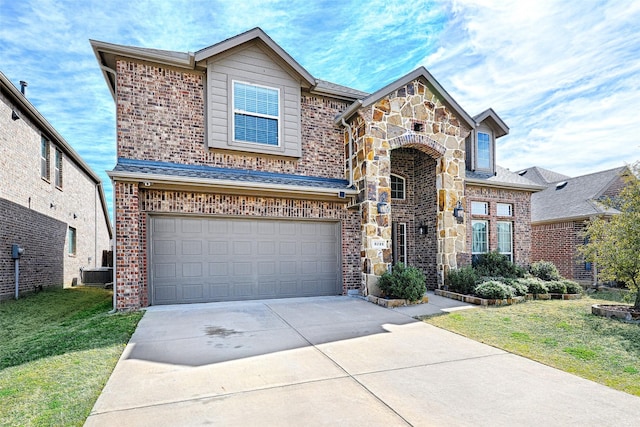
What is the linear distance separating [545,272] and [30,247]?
1701 cm

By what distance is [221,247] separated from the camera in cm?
890

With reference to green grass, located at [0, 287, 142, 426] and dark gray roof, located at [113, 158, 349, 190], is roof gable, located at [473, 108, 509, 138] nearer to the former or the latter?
dark gray roof, located at [113, 158, 349, 190]

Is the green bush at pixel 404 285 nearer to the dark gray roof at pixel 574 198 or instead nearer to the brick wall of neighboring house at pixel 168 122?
the brick wall of neighboring house at pixel 168 122

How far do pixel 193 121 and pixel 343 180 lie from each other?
453cm

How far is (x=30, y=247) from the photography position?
36.3 ft

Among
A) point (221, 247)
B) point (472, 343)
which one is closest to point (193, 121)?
point (221, 247)

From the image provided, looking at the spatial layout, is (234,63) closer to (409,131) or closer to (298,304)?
(409,131)

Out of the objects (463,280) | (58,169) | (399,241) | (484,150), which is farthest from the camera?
(58,169)

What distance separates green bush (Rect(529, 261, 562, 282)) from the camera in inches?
437

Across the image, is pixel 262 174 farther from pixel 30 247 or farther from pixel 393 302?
pixel 30 247

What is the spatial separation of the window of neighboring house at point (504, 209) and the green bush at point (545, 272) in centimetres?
212

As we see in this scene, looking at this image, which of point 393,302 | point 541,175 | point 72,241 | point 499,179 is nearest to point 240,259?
point 393,302

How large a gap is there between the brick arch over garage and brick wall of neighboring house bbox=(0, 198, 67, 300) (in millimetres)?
11339

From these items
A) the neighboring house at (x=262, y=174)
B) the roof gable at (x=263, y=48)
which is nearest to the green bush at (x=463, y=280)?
the neighboring house at (x=262, y=174)
